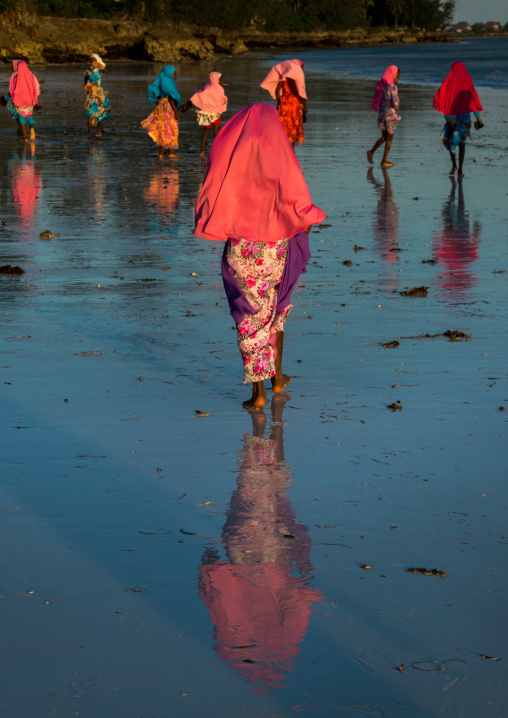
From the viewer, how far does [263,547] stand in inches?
165

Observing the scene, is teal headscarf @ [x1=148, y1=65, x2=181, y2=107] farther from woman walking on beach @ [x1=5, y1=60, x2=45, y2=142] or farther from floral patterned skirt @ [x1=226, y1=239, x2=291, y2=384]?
floral patterned skirt @ [x1=226, y1=239, x2=291, y2=384]

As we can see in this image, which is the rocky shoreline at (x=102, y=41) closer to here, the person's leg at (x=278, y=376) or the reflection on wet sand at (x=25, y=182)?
the reflection on wet sand at (x=25, y=182)

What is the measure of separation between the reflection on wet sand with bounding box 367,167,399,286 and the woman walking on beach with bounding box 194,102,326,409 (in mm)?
3336

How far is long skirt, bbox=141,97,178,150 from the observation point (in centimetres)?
1914

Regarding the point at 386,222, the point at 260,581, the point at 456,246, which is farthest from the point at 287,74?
the point at 260,581

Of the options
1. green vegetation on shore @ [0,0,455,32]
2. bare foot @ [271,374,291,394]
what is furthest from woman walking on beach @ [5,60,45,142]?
green vegetation on shore @ [0,0,455,32]

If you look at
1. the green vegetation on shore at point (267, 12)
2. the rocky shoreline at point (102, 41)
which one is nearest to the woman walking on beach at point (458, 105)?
the rocky shoreline at point (102, 41)

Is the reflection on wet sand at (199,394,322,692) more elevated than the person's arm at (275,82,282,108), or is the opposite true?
the person's arm at (275,82,282,108)

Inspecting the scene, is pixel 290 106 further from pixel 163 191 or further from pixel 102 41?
pixel 102 41

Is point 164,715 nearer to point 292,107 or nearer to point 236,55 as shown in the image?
point 292,107

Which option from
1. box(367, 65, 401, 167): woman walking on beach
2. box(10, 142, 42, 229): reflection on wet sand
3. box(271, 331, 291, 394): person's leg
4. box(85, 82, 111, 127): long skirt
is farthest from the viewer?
box(85, 82, 111, 127): long skirt

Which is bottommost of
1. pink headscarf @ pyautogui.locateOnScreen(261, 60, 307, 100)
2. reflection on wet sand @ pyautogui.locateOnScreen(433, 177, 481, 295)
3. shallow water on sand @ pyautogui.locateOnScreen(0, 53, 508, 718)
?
shallow water on sand @ pyautogui.locateOnScreen(0, 53, 508, 718)

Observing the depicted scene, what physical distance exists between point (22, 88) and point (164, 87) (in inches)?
145

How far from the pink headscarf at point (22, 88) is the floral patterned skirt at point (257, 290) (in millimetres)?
16379
